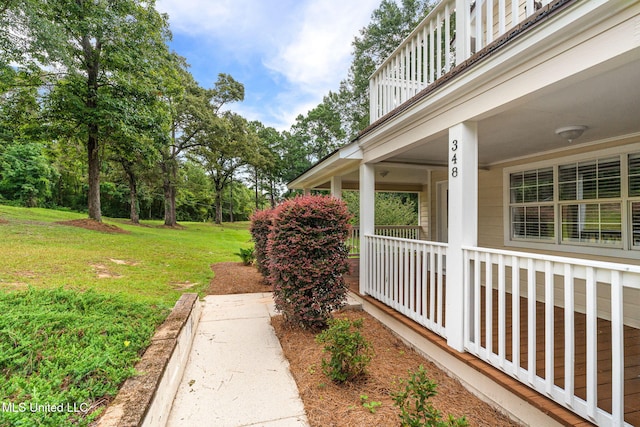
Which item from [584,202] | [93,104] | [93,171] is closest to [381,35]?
[93,104]

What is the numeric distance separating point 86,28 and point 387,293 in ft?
42.2

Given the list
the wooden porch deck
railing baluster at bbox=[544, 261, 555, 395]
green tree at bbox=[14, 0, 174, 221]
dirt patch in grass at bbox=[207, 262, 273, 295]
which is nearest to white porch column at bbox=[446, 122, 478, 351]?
the wooden porch deck

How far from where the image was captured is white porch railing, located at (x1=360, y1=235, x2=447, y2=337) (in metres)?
3.30

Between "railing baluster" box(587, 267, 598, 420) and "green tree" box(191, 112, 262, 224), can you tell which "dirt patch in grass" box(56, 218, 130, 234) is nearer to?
"green tree" box(191, 112, 262, 224)

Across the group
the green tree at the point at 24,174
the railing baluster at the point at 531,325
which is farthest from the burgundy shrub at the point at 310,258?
the green tree at the point at 24,174

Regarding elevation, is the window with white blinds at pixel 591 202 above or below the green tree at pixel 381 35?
below

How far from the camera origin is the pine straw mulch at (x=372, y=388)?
2.29m

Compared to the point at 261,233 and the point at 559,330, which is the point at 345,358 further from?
the point at 261,233

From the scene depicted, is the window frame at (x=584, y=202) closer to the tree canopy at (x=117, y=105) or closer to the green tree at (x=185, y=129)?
the tree canopy at (x=117, y=105)

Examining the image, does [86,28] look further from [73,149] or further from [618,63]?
[618,63]

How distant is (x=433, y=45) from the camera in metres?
3.23
